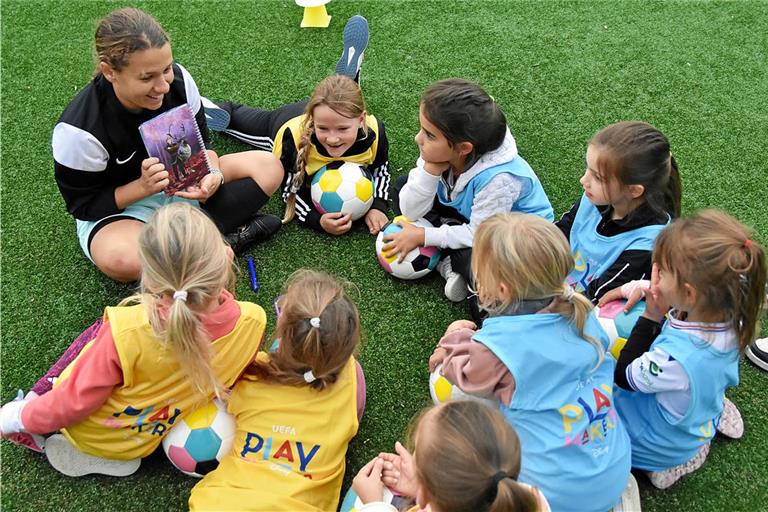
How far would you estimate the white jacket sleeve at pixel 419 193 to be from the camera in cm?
304

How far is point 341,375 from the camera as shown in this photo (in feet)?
7.64

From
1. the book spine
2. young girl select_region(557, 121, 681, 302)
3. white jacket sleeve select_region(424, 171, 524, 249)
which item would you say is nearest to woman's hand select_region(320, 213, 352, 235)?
white jacket sleeve select_region(424, 171, 524, 249)

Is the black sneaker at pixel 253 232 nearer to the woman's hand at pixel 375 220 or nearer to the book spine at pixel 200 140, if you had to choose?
the book spine at pixel 200 140

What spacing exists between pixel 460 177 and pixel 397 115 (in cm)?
125

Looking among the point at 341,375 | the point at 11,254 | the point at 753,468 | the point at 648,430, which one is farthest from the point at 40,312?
the point at 753,468

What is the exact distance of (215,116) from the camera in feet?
12.6

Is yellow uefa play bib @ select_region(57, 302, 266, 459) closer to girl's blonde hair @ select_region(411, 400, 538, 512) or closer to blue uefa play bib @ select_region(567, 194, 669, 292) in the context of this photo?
girl's blonde hair @ select_region(411, 400, 538, 512)

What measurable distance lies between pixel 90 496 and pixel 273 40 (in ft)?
10.9

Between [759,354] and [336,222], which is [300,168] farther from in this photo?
[759,354]

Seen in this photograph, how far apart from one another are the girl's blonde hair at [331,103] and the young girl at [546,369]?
1.32 m

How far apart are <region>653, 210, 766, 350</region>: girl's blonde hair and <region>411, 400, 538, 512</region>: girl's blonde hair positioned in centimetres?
92

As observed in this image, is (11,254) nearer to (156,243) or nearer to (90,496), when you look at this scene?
(90,496)

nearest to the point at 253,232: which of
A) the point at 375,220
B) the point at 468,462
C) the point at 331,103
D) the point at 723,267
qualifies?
the point at 375,220

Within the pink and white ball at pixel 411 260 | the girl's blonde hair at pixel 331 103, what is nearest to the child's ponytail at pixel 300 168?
the girl's blonde hair at pixel 331 103
